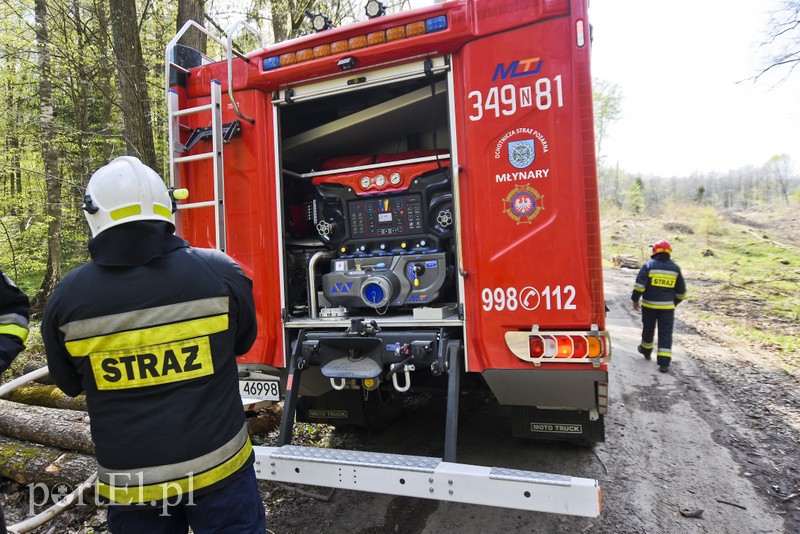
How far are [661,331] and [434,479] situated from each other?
18.8 ft

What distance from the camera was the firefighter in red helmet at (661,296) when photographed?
21.9 ft

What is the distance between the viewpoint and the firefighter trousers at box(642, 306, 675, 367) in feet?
21.7

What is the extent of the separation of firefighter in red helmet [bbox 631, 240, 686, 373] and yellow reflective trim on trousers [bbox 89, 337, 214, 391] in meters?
6.70

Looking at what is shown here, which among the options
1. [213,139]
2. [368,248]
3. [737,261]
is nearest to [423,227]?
[368,248]

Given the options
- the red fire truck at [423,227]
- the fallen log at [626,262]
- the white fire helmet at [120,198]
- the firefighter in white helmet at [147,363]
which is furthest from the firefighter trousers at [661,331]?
the fallen log at [626,262]

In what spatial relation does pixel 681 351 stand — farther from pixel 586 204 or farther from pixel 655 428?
pixel 586 204

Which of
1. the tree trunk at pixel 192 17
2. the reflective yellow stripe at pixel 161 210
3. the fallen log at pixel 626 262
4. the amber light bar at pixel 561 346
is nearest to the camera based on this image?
the reflective yellow stripe at pixel 161 210

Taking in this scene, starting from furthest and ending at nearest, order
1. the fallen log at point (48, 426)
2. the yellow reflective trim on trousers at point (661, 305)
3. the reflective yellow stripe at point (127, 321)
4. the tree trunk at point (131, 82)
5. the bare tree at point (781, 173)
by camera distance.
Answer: the bare tree at point (781, 173) < the yellow reflective trim on trousers at point (661, 305) < the tree trunk at point (131, 82) < the fallen log at point (48, 426) < the reflective yellow stripe at point (127, 321)

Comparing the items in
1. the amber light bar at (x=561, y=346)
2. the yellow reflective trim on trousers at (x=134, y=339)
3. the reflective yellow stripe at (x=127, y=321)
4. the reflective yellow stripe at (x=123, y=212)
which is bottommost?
the amber light bar at (x=561, y=346)

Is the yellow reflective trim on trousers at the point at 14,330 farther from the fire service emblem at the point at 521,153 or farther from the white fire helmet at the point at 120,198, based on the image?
the fire service emblem at the point at 521,153

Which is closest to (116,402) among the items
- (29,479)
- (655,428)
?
(29,479)

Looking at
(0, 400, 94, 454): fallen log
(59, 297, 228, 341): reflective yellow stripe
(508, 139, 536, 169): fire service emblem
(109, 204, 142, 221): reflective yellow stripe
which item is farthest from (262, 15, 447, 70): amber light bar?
(0, 400, 94, 454): fallen log

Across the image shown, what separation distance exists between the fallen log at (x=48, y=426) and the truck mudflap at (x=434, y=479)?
2244 millimetres

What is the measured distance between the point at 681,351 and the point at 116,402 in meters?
8.40
